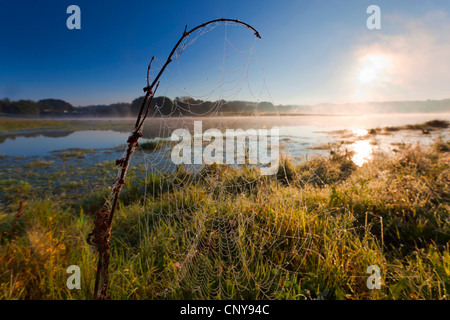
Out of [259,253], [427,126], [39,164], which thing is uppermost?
[427,126]

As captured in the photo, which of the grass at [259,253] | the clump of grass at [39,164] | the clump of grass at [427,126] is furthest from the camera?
the clump of grass at [427,126]

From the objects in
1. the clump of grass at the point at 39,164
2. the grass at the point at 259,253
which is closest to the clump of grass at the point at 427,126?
the grass at the point at 259,253

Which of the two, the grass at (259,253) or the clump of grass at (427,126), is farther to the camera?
the clump of grass at (427,126)

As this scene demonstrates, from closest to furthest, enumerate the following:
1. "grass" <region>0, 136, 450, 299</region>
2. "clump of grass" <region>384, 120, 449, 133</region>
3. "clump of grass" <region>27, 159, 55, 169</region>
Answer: "grass" <region>0, 136, 450, 299</region> < "clump of grass" <region>27, 159, 55, 169</region> < "clump of grass" <region>384, 120, 449, 133</region>

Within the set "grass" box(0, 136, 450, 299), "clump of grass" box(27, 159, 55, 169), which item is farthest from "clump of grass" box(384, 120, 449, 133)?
"clump of grass" box(27, 159, 55, 169)

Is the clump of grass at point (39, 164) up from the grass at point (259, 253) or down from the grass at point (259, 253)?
up

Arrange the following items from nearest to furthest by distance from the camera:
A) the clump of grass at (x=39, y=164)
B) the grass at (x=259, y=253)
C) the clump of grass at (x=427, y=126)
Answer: the grass at (x=259, y=253) < the clump of grass at (x=39, y=164) < the clump of grass at (x=427, y=126)

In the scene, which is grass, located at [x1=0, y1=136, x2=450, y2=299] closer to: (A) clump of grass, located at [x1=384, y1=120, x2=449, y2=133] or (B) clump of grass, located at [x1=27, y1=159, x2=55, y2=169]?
(B) clump of grass, located at [x1=27, y1=159, x2=55, y2=169]

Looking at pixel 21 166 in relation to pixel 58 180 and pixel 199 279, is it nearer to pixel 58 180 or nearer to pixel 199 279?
pixel 58 180

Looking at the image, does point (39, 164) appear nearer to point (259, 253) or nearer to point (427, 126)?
point (259, 253)

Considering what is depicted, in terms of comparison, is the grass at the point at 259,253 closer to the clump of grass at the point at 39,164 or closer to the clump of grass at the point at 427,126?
the clump of grass at the point at 39,164

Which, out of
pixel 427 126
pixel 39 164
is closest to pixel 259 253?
pixel 39 164

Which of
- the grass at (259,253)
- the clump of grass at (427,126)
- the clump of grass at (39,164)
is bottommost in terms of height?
the grass at (259,253)
